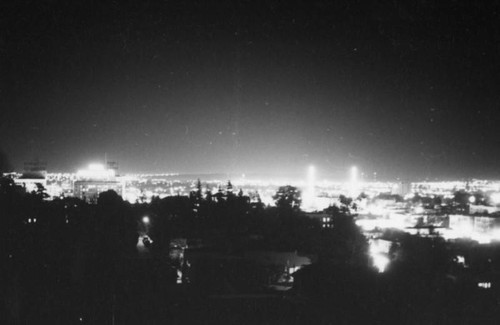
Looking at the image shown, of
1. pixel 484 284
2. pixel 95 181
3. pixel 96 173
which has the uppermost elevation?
pixel 96 173

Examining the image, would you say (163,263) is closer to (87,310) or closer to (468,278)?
(87,310)

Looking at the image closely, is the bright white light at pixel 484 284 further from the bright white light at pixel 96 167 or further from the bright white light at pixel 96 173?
the bright white light at pixel 96 167

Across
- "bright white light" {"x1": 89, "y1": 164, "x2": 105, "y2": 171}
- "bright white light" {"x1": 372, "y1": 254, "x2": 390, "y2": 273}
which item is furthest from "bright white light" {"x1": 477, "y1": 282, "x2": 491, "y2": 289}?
"bright white light" {"x1": 89, "y1": 164, "x2": 105, "y2": 171}

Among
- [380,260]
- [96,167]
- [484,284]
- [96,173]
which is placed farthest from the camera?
[96,167]

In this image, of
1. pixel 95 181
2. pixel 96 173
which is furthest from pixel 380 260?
pixel 96 173

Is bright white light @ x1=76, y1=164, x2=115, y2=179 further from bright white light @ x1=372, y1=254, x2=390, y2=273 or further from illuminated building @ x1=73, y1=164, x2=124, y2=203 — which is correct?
bright white light @ x1=372, y1=254, x2=390, y2=273

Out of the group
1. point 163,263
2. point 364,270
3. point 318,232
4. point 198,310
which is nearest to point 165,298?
point 198,310

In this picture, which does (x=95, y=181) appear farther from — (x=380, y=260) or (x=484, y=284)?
(x=484, y=284)

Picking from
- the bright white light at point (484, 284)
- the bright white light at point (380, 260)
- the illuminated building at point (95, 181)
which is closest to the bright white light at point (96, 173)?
the illuminated building at point (95, 181)
